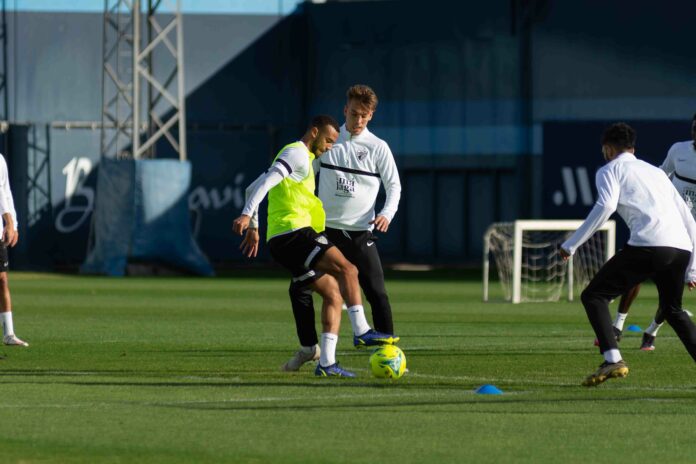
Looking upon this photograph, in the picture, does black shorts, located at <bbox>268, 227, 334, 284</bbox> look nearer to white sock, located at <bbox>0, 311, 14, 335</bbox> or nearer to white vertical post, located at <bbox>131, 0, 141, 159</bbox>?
white sock, located at <bbox>0, 311, 14, 335</bbox>

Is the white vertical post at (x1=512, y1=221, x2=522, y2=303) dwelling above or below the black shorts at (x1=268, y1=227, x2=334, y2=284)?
below

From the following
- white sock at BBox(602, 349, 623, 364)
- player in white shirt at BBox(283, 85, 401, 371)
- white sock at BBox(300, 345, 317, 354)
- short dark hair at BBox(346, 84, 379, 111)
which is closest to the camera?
white sock at BBox(602, 349, 623, 364)

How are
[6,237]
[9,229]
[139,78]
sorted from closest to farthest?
[9,229]
[6,237]
[139,78]

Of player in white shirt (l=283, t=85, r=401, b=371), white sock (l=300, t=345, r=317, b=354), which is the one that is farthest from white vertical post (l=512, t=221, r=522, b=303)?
white sock (l=300, t=345, r=317, b=354)

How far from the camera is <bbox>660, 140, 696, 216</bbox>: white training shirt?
584 inches

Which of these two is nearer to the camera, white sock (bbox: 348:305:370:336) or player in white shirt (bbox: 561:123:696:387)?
player in white shirt (bbox: 561:123:696:387)

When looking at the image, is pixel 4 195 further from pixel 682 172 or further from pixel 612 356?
pixel 682 172

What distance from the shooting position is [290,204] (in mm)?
11898

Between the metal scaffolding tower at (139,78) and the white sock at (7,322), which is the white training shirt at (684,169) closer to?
the white sock at (7,322)

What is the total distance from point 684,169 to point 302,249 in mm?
4711

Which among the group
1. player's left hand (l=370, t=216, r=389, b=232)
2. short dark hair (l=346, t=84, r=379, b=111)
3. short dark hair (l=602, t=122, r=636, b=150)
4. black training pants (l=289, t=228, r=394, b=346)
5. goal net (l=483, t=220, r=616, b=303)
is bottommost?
goal net (l=483, t=220, r=616, b=303)

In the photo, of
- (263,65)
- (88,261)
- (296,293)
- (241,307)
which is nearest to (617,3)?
(263,65)

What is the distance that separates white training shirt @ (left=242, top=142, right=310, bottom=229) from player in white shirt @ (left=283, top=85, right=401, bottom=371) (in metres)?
1.15

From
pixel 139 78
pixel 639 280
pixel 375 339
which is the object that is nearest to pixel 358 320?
pixel 375 339
